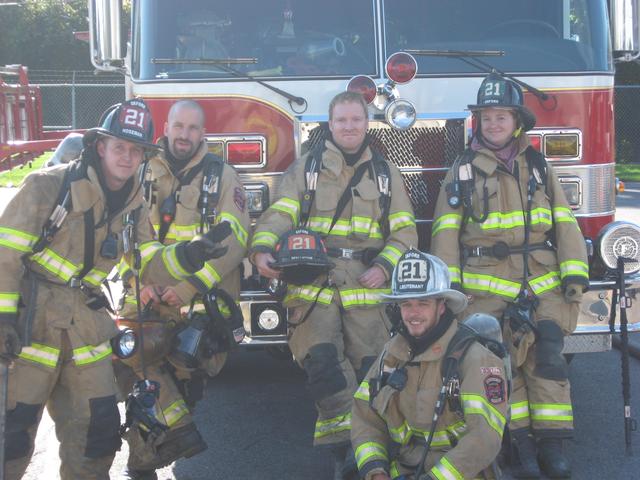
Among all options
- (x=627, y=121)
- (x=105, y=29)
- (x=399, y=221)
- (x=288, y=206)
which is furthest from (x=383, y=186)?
(x=627, y=121)

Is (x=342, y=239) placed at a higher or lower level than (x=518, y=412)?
higher

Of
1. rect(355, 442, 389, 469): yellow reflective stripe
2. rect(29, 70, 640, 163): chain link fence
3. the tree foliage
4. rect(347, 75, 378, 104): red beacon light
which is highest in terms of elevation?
the tree foliage

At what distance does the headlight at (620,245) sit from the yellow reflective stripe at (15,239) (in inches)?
124

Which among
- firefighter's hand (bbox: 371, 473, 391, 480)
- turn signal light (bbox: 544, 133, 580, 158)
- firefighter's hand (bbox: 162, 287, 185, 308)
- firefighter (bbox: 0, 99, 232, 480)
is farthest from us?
turn signal light (bbox: 544, 133, 580, 158)

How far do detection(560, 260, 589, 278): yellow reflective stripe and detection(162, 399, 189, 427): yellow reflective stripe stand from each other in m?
2.06

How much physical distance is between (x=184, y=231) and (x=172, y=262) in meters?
0.41

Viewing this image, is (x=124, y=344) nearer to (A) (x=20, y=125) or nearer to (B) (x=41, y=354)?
(B) (x=41, y=354)

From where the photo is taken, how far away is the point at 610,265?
541 centimetres

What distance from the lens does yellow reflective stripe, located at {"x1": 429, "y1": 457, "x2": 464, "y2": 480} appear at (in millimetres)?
3414

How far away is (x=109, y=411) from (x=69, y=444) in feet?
0.72

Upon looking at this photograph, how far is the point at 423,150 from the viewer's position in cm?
571

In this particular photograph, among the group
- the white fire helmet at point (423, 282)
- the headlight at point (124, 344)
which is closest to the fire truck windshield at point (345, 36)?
the headlight at point (124, 344)

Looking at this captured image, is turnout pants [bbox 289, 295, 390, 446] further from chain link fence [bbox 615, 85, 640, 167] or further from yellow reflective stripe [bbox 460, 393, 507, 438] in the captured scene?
chain link fence [bbox 615, 85, 640, 167]

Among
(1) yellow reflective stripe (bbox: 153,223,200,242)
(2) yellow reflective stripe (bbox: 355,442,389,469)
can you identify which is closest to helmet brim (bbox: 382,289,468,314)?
(2) yellow reflective stripe (bbox: 355,442,389,469)
